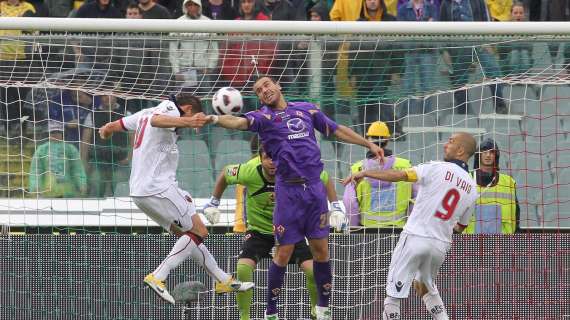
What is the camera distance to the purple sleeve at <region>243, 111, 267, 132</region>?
521 inches

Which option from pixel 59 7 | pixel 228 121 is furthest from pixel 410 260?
pixel 59 7

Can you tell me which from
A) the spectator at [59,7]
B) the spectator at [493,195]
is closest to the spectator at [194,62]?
the spectator at [493,195]

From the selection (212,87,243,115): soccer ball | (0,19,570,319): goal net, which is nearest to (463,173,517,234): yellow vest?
(0,19,570,319): goal net

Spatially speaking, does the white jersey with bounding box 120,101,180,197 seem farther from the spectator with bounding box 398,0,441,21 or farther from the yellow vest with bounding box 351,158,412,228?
the spectator with bounding box 398,0,441,21

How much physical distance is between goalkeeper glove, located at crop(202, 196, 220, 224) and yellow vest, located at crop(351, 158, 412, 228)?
178cm

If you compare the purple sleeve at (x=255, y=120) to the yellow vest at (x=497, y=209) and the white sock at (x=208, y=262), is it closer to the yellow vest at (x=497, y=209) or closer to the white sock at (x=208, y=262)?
the white sock at (x=208, y=262)

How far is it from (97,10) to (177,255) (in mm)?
5569

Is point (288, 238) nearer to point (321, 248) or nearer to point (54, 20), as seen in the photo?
point (321, 248)

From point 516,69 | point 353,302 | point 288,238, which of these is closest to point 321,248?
point 288,238

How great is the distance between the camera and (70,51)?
1462cm

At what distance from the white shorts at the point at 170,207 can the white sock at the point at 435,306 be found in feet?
7.69

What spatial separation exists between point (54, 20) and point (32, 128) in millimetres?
1587

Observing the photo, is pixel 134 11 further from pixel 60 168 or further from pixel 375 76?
pixel 375 76

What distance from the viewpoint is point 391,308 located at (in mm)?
13914
